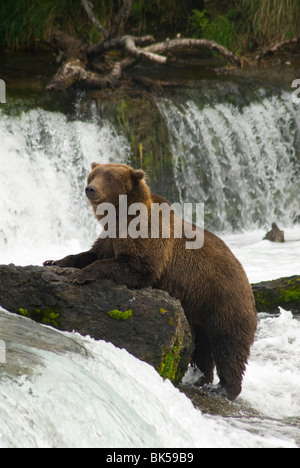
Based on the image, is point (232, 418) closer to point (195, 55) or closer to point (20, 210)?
point (20, 210)

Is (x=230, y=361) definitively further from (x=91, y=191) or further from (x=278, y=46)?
(x=278, y=46)

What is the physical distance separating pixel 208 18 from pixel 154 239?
12.0 metres

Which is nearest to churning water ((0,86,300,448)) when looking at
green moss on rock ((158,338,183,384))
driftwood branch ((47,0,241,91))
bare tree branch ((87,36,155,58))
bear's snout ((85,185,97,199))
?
green moss on rock ((158,338,183,384))

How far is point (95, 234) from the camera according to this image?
1009 cm

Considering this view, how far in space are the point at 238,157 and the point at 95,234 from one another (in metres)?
3.08

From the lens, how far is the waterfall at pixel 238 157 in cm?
1122

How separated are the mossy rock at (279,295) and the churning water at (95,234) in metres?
0.12

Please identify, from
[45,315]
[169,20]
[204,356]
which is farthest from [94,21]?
[45,315]

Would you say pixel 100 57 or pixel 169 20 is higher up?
pixel 169 20

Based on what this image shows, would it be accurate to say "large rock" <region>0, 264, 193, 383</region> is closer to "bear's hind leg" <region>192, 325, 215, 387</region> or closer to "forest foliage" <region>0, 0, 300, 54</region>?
"bear's hind leg" <region>192, 325, 215, 387</region>

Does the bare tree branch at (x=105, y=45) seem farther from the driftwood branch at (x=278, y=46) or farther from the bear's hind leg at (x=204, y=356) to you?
the bear's hind leg at (x=204, y=356)

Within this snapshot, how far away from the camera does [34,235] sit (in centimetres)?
968

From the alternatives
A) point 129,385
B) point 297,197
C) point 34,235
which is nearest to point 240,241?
point 297,197

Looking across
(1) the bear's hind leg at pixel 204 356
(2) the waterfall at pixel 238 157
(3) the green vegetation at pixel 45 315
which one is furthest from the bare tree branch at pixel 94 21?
(3) the green vegetation at pixel 45 315
